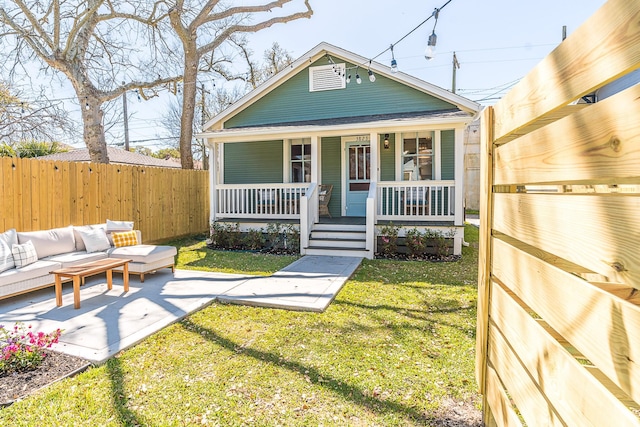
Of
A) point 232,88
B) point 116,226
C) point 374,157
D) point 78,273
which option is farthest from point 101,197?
point 232,88

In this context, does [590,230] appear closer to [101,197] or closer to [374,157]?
[374,157]

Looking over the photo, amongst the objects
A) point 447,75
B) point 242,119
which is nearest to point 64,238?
point 242,119

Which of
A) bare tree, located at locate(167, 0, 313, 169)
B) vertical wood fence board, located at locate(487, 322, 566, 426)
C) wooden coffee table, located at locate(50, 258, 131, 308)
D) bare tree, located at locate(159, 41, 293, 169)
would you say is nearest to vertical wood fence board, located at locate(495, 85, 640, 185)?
vertical wood fence board, located at locate(487, 322, 566, 426)

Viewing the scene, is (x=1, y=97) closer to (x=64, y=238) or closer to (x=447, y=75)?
(x=64, y=238)

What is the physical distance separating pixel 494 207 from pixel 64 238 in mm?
6786

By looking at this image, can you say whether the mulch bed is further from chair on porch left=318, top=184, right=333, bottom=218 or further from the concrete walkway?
chair on porch left=318, top=184, right=333, bottom=218

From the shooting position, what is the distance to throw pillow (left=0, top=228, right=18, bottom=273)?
4.94 meters

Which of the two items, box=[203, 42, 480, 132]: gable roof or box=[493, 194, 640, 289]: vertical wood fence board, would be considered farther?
box=[203, 42, 480, 132]: gable roof

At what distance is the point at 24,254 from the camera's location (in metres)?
5.20

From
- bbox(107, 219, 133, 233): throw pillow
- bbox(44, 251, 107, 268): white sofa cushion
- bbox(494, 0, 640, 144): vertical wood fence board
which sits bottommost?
bbox(44, 251, 107, 268): white sofa cushion

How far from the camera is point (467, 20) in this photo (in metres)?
8.98

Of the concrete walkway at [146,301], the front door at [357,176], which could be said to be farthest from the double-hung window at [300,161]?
the concrete walkway at [146,301]

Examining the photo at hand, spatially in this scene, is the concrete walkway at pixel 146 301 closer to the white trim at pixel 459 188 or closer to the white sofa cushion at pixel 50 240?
the white sofa cushion at pixel 50 240

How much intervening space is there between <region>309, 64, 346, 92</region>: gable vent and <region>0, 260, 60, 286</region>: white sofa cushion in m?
8.18
